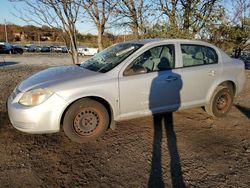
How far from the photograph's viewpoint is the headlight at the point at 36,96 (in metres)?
3.54

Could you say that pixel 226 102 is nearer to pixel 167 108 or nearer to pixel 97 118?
pixel 167 108

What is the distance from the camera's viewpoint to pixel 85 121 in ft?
12.7

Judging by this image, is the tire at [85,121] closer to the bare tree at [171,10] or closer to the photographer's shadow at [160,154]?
the photographer's shadow at [160,154]

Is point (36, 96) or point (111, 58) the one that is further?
point (111, 58)

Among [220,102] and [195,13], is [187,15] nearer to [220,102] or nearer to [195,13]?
[195,13]

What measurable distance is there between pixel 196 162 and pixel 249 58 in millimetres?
14785

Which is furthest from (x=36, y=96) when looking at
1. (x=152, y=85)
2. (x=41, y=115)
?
(x=152, y=85)

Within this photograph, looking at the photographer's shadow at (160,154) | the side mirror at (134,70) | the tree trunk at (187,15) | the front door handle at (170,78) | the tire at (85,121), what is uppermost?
the tree trunk at (187,15)

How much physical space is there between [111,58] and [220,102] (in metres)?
2.50

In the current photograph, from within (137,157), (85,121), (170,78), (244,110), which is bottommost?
(137,157)

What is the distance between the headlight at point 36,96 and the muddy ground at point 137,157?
0.70 meters

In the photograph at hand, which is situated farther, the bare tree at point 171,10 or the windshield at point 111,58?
the bare tree at point 171,10

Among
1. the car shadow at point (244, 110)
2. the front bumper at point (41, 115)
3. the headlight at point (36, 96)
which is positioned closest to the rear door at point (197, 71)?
the car shadow at point (244, 110)

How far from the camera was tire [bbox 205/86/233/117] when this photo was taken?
502 cm
